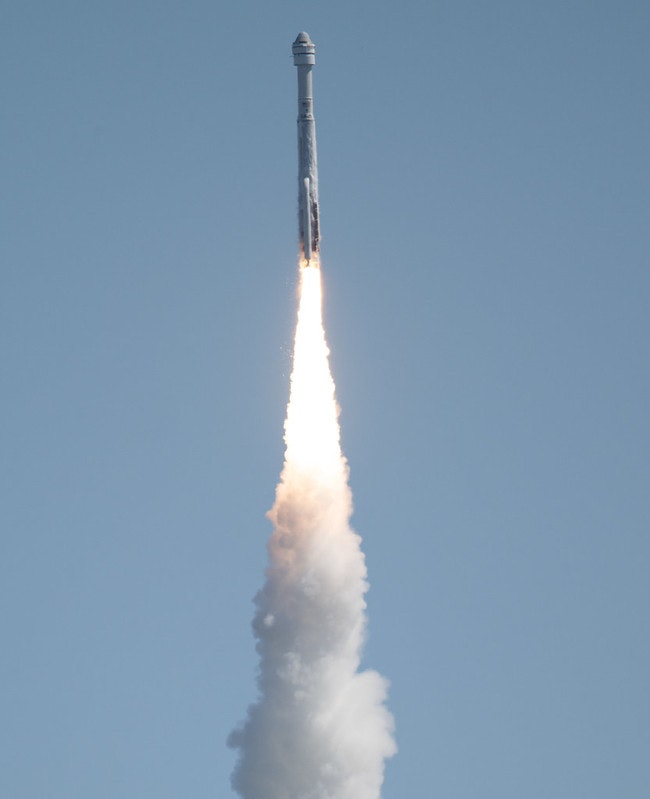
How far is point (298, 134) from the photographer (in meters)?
120

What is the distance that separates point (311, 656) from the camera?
120500 millimetres

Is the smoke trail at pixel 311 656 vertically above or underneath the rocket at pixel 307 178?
underneath

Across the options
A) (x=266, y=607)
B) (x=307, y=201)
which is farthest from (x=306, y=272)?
(x=266, y=607)

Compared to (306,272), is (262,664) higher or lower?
lower

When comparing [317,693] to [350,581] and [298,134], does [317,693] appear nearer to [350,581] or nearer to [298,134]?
[350,581]

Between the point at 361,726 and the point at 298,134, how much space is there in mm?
→ 17283

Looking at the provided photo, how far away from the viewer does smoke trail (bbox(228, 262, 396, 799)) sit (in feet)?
393

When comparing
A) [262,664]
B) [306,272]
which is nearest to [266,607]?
[262,664]

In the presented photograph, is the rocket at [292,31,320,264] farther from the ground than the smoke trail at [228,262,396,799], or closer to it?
farther from the ground

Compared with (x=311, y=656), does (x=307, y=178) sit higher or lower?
higher

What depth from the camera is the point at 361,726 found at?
397ft

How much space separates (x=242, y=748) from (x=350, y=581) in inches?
227

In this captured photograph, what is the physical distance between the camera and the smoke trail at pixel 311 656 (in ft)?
393

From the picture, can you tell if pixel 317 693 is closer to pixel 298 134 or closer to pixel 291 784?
pixel 291 784
